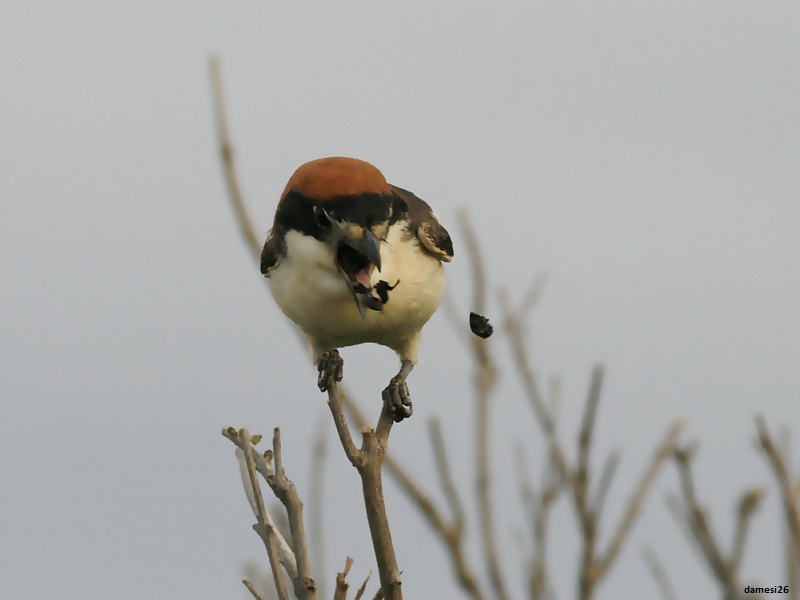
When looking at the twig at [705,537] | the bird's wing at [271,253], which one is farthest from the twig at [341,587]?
the bird's wing at [271,253]

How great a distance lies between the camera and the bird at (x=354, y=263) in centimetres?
499

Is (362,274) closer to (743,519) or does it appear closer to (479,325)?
Result: (479,325)

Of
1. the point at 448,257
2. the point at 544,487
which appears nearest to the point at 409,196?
the point at 448,257

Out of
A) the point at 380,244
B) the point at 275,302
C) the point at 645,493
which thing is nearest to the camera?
the point at 645,493

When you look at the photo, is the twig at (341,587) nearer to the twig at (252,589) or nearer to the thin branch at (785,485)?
the twig at (252,589)

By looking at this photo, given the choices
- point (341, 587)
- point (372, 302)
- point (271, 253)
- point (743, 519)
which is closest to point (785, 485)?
point (743, 519)

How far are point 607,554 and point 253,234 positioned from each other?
1.81m

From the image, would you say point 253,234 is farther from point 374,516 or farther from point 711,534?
point 711,534

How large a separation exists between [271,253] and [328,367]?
516 mm

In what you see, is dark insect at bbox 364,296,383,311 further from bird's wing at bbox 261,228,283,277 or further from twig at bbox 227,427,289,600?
twig at bbox 227,427,289,600

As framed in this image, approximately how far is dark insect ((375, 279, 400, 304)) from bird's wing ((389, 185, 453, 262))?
40cm

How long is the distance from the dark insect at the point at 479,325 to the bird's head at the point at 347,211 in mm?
431

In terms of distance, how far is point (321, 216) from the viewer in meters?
5.02

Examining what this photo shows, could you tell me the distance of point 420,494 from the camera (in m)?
4.57
